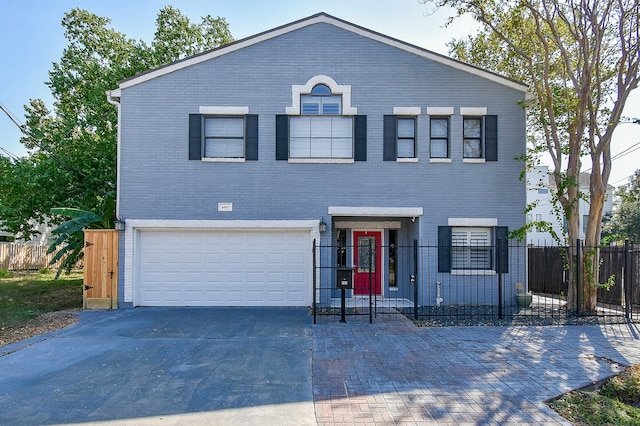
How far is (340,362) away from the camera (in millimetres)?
6469

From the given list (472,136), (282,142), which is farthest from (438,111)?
(282,142)

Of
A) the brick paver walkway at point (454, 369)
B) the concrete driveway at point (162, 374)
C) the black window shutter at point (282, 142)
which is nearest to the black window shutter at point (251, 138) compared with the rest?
the black window shutter at point (282, 142)

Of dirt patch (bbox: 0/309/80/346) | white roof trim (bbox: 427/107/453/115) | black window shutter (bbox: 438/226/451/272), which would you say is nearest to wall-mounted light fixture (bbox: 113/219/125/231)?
dirt patch (bbox: 0/309/80/346)

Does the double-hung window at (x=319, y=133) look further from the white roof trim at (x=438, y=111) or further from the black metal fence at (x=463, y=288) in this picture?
the black metal fence at (x=463, y=288)

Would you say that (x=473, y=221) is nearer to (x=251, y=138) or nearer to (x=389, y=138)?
(x=389, y=138)

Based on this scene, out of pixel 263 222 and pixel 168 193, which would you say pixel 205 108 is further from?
pixel 263 222

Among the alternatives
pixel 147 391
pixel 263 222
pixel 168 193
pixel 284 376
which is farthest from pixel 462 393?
pixel 168 193

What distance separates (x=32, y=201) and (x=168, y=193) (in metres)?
7.29

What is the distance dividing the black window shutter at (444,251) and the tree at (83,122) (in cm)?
1092

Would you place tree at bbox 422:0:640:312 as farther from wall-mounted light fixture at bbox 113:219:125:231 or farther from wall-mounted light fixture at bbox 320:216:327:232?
wall-mounted light fixture at bbox 113:219:125:231

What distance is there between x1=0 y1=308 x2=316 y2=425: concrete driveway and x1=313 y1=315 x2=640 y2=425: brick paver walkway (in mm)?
462

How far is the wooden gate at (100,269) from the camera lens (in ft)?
37.0

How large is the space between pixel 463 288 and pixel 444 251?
3.98 feet

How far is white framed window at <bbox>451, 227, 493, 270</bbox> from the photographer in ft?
38.9
